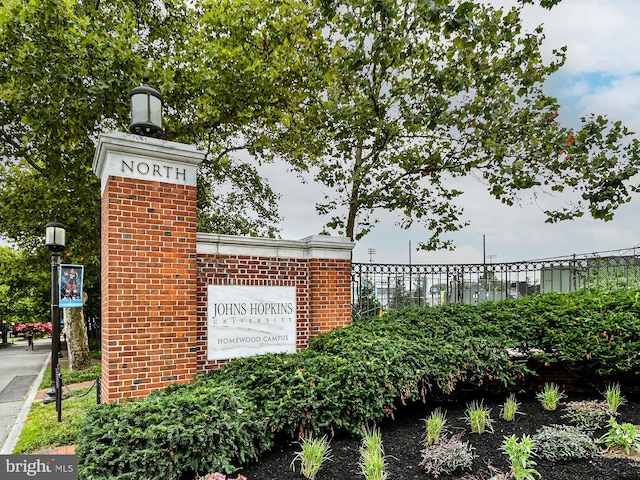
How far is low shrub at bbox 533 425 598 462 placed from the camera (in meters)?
3.56

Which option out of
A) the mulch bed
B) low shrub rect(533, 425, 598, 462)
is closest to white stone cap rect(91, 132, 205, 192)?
the mulch bed

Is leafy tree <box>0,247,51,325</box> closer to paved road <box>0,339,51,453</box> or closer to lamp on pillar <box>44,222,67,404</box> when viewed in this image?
paved road <box>0,339,51,453</box>

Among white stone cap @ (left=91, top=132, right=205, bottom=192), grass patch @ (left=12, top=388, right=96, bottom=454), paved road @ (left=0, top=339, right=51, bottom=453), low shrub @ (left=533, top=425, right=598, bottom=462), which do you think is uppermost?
white stone cap @ (left=91, top=132, right=205, bottom=192)

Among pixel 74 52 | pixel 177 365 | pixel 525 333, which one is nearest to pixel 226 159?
pixel 74 52

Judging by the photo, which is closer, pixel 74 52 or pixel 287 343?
pixel 287 343

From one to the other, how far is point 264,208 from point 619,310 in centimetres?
928

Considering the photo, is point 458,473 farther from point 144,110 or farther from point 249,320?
point 144,110

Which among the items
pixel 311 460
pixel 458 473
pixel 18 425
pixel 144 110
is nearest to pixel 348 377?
pixel 311 460

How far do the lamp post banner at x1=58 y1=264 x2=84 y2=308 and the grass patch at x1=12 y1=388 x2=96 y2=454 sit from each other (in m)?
2.12

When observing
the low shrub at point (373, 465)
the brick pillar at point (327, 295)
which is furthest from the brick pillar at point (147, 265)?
the low shrub at point (373, 465)

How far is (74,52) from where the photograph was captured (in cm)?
715

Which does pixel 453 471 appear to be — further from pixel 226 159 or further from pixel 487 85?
pixel 226 159

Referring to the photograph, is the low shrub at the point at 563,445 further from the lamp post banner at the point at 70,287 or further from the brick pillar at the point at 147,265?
the lamp post banner at the point at 70,287

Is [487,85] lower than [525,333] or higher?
higher
